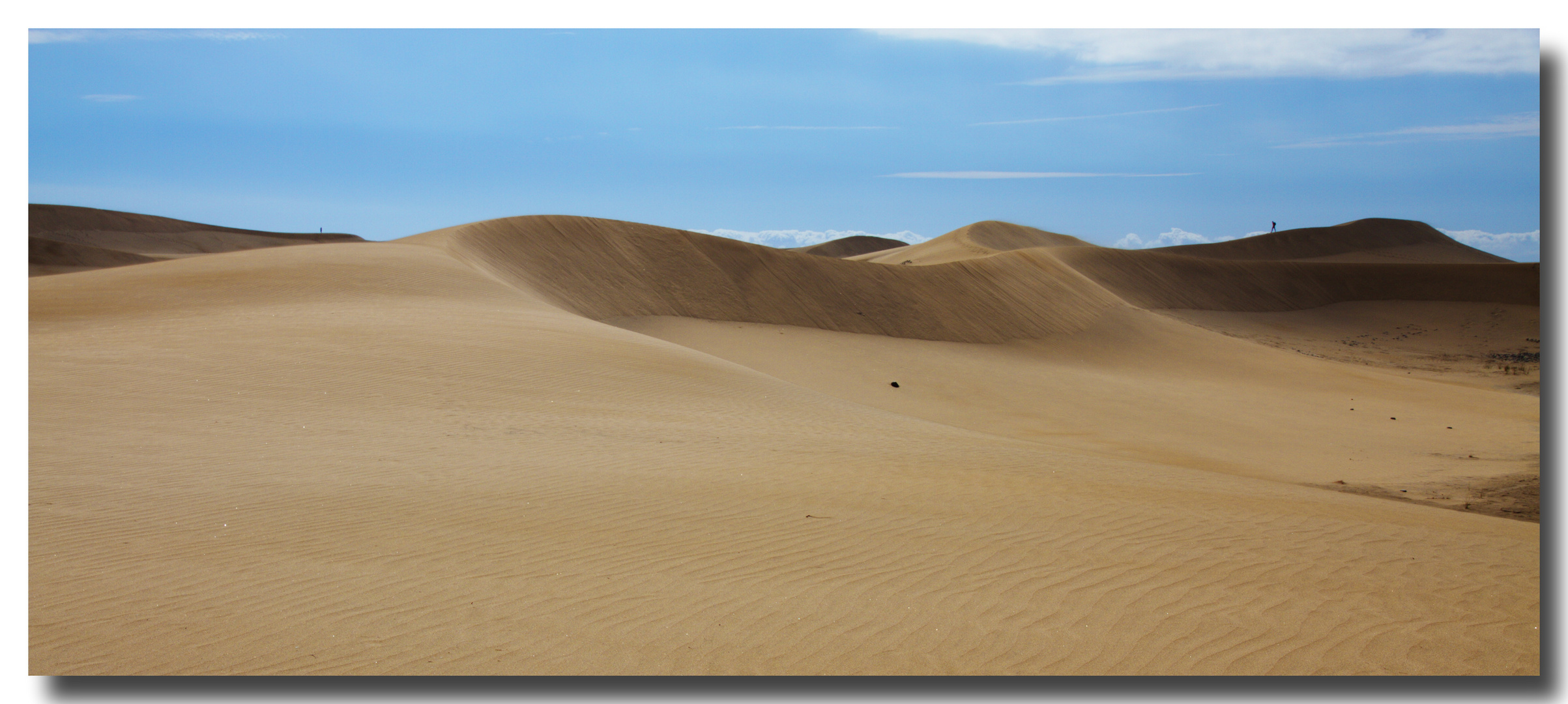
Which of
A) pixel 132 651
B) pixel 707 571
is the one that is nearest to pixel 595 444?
A: pixel 707 571

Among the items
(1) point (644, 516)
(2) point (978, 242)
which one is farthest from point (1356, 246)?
(1) point (644, 516)

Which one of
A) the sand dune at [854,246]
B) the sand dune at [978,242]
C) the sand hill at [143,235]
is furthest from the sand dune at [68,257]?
Answer: the sand dune at [854,246]

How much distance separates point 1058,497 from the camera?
738 centimetres

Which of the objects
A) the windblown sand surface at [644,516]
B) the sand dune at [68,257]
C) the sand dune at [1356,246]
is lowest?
the windblown sand surface at [644,516]

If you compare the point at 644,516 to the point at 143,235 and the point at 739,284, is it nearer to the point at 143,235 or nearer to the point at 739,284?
the point at 739,284

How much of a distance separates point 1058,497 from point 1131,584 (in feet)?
7.21

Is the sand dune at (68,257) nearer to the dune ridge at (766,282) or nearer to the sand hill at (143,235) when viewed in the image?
the sand hill at (143,235)

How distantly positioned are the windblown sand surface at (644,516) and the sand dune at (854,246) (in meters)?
75.9

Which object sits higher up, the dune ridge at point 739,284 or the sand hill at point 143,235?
the sand hill at point 143,235

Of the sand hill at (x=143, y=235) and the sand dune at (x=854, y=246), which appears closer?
the sand hill at (x=143, y=235)

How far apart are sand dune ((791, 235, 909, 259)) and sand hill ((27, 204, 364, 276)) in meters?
43.9

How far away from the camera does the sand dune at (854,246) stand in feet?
307

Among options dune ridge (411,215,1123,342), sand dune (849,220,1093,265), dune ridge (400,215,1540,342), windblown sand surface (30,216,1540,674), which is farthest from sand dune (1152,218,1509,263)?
windblown sand surface (30,216,1540,674)

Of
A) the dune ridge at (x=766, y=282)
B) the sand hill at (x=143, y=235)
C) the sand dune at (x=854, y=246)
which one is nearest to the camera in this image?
the dune ridge at (x=766, y=282)
